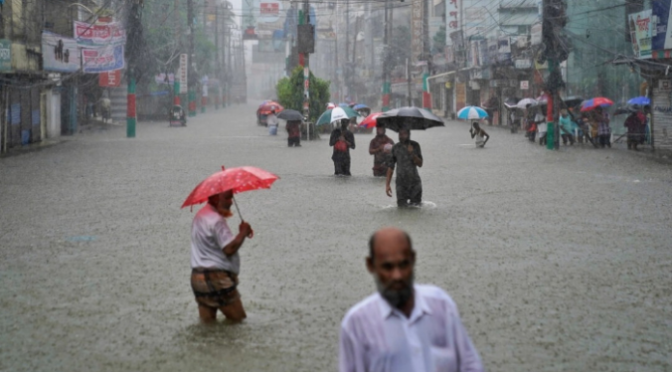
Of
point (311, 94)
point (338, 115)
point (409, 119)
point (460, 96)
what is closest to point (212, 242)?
point (409, 119)

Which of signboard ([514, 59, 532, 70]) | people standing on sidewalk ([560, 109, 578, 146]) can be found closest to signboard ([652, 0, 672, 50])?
people standing on sidewalk ([560, 109, 578, 146])

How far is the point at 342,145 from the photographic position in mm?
20906

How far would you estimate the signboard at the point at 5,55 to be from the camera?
87.8ft

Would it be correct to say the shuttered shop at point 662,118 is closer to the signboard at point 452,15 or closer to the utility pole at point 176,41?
the signboard at point 452,15

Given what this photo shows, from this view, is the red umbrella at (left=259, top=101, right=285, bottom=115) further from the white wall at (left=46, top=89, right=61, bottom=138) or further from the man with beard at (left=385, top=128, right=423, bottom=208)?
the man with beard at (left=385, top=128, right=423, bottom=208)

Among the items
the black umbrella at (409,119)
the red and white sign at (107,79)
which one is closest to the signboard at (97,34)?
the red and white sign at (107,79)

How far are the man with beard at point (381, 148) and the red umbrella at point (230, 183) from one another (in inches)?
391

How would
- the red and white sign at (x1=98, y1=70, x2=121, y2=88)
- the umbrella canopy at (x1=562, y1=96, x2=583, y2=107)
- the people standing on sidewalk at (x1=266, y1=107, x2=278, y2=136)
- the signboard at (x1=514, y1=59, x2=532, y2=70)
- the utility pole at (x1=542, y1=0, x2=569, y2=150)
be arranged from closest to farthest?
the utility pole at (x1=542, y1=0, x2=569, y2=150) → the umbrella canopy at (x1=562, y1=96, x2=583, y2=107) → the people standing on sidewalk at (x1=266, y1=107, x2=278, y2=136) → the signboard at (x1=514, y1=59, x2=532, y2=70) → the red and white sign at (x1=98, y1=70, x2=121, y2=88)

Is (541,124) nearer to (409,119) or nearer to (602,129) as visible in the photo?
(602,129)

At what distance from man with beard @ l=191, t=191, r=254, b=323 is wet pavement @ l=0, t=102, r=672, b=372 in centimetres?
28

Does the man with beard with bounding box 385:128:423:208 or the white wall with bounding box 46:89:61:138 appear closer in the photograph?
the man with beard with bounding box 385:128:423:208

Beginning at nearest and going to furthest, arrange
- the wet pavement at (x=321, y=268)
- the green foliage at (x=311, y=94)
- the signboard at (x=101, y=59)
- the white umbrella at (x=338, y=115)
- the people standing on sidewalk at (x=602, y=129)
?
the wet pavement at (x=321, y=268), the white umbrella at (x=338, y=115), the people standing on sidewalk at (x=602, y=129), the signboard at (x=101, y=59), the green foliage at (x=311, y=94)

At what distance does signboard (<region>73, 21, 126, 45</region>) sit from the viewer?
36625mm

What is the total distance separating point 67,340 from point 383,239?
4.67 m
